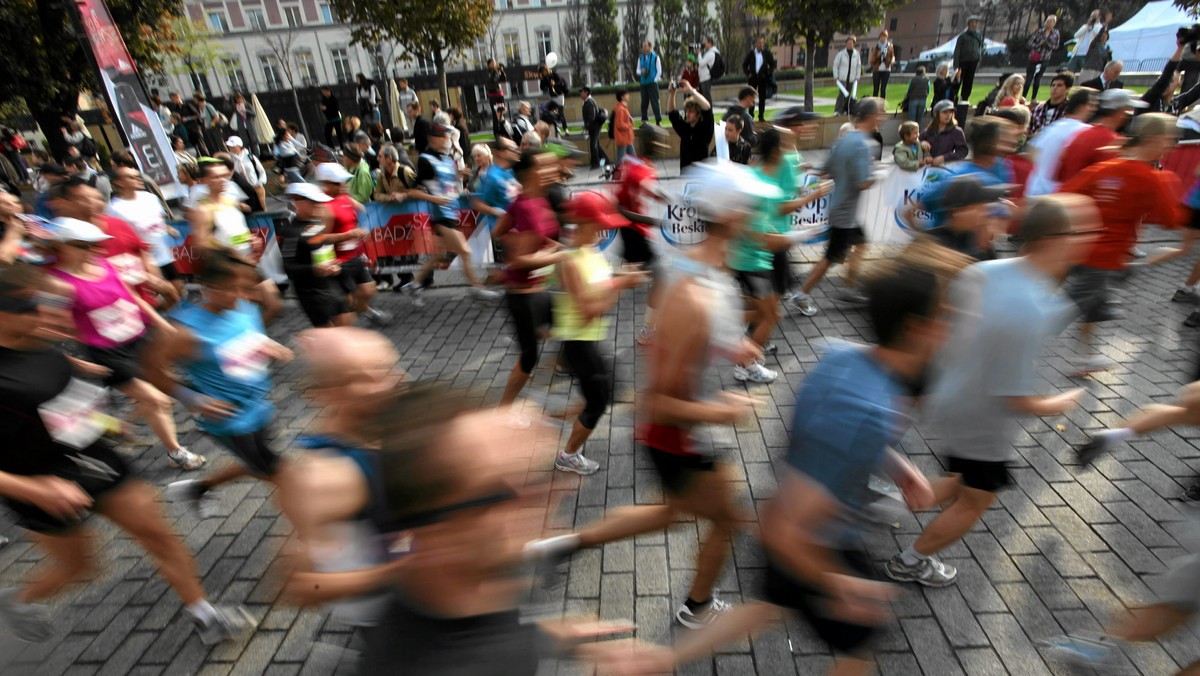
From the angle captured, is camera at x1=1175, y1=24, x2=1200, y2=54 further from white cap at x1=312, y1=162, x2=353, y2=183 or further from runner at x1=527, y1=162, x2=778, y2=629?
white cap at x1=312, y1=162, x2=353, y2=183

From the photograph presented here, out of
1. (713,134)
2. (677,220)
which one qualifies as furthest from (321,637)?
(713,134)

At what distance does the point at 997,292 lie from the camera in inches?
99.7

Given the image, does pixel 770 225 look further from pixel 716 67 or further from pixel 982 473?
pixel 716 67

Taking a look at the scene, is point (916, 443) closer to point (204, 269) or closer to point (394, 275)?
point (204, 269)

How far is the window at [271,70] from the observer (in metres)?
46.6

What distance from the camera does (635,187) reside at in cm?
554

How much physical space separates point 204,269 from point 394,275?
5.28 m

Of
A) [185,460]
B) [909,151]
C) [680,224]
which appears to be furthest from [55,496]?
[909,151]

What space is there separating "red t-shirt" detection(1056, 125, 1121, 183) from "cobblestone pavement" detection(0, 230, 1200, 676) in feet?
5.70

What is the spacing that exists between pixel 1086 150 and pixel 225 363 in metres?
6.53

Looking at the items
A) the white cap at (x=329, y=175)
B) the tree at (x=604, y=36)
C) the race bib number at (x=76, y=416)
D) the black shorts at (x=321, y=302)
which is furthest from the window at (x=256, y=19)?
the race bib number at (x=76, y=416)

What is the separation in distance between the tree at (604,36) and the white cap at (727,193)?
40.9 metres

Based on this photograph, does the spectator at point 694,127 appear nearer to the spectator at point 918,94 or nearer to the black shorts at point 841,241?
Answer: the black shorts at point 841,241

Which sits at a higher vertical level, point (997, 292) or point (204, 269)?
point (204, 269)
